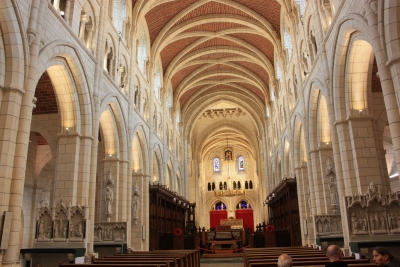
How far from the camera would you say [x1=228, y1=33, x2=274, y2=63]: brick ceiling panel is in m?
25.9

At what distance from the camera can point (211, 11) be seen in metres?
23.7

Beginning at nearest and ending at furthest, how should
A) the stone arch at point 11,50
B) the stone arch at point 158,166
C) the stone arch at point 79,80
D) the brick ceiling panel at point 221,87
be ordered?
the stone arch at point 11,50 → the stone arch at point 79,80 → the stone arch at point 158,166 → the brick ceiling panel at point 221,87

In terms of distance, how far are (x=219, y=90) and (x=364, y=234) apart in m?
27.6

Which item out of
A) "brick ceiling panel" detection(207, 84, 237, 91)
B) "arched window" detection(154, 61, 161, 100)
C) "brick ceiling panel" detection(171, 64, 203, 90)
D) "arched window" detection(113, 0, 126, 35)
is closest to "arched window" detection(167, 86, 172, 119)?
"brick ceiling panel" detection(171, 64, 203, 90)

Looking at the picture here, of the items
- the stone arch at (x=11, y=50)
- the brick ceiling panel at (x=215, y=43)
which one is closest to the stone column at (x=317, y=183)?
the stone arch at (x=11, y=50)

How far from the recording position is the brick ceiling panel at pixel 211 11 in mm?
23156

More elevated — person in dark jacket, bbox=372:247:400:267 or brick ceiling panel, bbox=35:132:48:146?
brick ceiling panel, bbox=35:132:48:146

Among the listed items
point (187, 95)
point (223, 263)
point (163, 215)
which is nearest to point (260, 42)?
point (187, 95)

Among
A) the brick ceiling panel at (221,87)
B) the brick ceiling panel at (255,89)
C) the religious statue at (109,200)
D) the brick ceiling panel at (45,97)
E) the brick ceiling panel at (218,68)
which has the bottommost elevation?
the religious statue at (109,200)

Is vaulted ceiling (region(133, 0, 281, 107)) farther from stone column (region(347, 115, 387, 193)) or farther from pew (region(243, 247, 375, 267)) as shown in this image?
pew (region(243, 247, 375, 267))

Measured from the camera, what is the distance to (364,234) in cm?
942

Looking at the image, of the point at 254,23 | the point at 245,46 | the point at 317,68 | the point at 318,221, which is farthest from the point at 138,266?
the point at 245,46

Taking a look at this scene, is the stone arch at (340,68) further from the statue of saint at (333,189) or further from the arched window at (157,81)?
the arched window at (157,81)

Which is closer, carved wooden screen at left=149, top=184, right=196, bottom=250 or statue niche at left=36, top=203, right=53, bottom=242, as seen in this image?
statue niche at left=36, top=203, right=53, bottom=242
